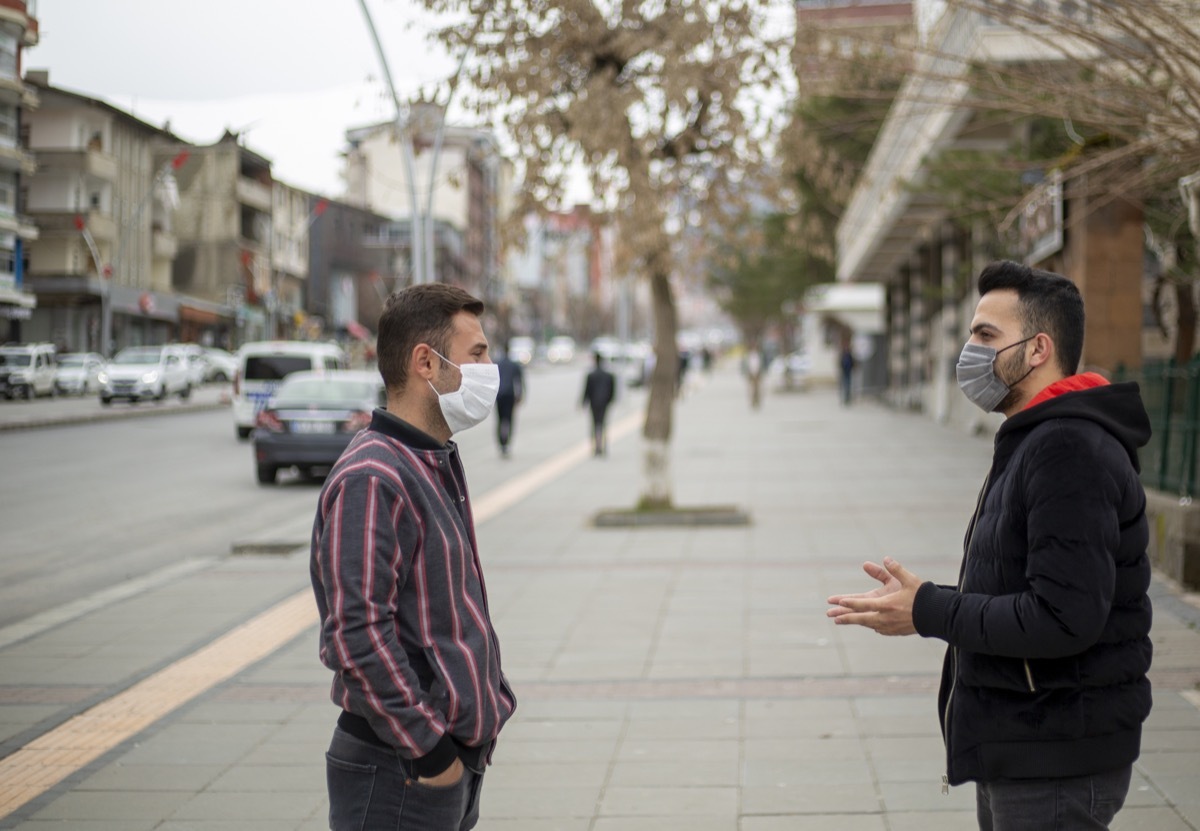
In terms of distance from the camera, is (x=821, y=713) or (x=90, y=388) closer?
(x=821, y=713)

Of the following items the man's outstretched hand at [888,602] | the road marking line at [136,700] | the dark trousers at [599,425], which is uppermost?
the man's outstretched hand at [888,602]

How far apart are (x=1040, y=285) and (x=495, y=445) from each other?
2243 centimetres

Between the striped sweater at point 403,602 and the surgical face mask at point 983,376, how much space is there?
1.08 meters

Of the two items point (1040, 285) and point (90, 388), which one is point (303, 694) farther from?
point (90, 388)

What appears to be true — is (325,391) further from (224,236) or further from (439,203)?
(439,203)

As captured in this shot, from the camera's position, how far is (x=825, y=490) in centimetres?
1630

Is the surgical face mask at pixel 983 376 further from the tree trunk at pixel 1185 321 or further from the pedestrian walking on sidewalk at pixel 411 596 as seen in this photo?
the tree trunk at pixel 1185 321

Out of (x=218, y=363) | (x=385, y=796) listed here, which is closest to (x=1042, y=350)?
(x=385, y=796)

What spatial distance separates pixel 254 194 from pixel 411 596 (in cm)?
1944

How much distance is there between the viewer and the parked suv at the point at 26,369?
13680 mm

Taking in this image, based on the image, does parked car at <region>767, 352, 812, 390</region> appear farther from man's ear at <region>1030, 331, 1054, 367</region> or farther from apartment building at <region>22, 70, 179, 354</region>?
man's ear at <region>1030, 331, 1054, 367</region>

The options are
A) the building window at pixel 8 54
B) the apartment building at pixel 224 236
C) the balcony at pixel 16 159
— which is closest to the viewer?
the building window at pixel 8 54

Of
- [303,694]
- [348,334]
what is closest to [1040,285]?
[303,694]

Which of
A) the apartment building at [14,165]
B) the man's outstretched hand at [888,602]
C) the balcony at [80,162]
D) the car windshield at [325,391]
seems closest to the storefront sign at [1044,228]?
the balcony at [80,162]
